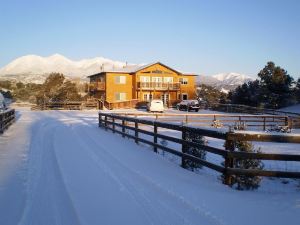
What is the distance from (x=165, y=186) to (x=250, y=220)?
220cm

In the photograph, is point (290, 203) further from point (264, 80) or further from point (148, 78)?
point (148, 78)

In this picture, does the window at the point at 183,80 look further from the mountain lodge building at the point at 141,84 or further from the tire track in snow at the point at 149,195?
the tire track in snow at the point at 149,195

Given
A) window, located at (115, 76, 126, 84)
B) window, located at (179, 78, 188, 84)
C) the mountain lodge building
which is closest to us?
the mountain lodge building

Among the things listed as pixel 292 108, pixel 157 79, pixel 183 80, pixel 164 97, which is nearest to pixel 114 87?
pixel 157 79

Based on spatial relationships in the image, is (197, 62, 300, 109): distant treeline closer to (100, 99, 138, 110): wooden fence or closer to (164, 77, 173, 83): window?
(164, 77, 173, 83): window

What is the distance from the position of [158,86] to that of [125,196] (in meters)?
53.9

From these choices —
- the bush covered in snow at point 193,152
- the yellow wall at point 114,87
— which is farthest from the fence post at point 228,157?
the yellow wall at point 114,87

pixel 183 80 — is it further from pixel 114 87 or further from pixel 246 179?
pixel 246 179

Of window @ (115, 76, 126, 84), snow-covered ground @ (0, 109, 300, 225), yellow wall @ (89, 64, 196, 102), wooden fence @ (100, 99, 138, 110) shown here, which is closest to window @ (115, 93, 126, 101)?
yellow wall @ (89, 64, 196, 102)

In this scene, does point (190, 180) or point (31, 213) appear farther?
point (190, 180)

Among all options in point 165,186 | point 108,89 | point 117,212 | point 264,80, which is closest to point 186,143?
point 165,186

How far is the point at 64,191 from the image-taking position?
7.23 m

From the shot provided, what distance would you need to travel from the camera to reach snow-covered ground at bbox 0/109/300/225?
18.8ft

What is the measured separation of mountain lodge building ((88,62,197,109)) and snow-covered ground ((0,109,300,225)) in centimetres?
4804
